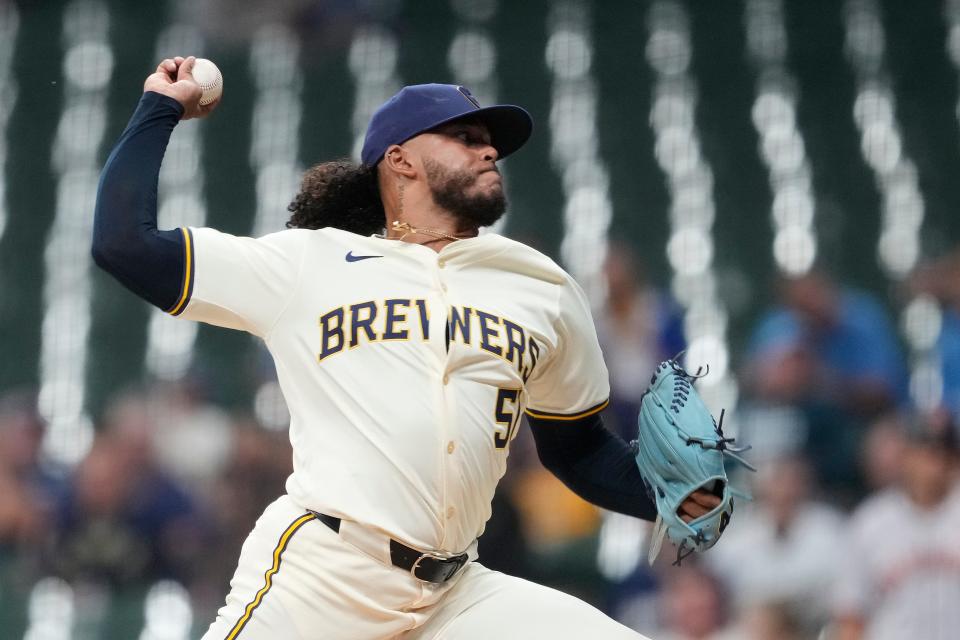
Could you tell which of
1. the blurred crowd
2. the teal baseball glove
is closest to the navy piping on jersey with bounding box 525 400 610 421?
the teal baseball glove

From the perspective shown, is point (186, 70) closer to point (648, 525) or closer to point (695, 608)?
point (695, 608)

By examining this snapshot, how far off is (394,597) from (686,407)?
0.50 meters

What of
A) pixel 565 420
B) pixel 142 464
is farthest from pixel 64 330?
pixel 565 420

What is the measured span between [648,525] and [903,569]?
77 centimetres

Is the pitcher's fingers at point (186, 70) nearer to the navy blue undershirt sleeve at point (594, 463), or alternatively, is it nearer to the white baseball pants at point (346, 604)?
the white baseball pants at point (346, 604)

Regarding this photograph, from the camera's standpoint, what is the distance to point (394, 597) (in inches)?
65.4

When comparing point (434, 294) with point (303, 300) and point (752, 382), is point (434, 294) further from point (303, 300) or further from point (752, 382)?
point (752, 382)

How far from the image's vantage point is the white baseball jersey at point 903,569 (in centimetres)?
318

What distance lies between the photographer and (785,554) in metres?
3.40

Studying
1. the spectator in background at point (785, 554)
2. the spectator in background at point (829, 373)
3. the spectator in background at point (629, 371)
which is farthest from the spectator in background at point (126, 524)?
the spectator in background at point (829, 373)

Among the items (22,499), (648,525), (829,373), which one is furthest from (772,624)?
(22,499)

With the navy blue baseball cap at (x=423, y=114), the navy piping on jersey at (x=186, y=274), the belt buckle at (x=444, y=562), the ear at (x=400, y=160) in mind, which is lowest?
the belt buckle at (x=444, y=562)

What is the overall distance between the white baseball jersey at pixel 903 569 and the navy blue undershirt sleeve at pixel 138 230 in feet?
7.41

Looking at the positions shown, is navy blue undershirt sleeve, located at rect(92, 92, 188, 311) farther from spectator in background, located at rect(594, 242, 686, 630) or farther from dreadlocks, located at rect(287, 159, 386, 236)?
spectator in background, located at rect(594, 242, 686, 630)
